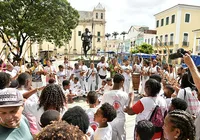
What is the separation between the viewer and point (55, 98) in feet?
8.23

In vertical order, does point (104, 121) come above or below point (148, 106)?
below

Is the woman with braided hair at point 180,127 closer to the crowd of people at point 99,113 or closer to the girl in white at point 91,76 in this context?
the crowd of people at point 99,113

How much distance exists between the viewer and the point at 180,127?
1.75 m

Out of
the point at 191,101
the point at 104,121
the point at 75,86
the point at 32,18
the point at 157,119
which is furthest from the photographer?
the point at 32,18

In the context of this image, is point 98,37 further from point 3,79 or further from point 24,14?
point 3,79

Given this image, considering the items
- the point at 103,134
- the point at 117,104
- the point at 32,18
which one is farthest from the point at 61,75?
the point at 32,18

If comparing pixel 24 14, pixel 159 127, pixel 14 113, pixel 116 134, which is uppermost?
pixel 24 14

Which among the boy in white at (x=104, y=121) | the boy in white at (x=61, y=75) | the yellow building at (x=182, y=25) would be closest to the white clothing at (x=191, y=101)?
the boy in white at (x=104, y=121)

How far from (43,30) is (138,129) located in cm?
1595

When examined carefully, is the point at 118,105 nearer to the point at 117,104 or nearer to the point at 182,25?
the point at 117,104

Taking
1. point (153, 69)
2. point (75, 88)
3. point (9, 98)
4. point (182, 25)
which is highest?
point (182, 25)

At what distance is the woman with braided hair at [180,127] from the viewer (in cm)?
174

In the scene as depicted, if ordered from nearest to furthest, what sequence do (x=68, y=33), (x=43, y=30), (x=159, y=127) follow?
(x=159, y=127) → (x=43, y=30) → (x=68, y=33)

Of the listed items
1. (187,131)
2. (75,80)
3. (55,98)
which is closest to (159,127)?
(187,131)
